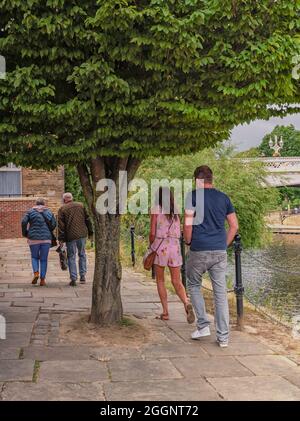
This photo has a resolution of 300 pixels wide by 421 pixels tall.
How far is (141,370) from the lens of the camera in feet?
17.0

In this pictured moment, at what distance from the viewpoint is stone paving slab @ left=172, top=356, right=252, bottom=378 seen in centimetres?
511

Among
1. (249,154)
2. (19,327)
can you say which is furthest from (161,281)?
(249,154)

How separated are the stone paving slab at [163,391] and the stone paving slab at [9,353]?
4.24ft

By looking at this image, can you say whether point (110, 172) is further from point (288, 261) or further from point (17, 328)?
point (288, 261)

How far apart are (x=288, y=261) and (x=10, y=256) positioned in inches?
641

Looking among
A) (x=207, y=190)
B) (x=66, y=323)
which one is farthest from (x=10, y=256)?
(x=207, y=190)

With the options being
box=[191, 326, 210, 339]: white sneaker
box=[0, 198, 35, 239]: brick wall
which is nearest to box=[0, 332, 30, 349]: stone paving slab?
box=[191, 326, 210, 339]: white sneaker

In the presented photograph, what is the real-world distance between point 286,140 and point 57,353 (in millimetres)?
95102

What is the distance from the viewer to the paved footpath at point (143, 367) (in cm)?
456

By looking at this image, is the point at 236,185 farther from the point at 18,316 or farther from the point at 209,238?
the point at 209,238

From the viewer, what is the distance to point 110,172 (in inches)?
267

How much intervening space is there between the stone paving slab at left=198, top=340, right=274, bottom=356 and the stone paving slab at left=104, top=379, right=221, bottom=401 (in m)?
1.03

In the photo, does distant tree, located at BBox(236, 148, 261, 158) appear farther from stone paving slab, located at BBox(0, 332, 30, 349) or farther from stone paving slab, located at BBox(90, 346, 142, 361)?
stone paving slab, located at BBox(90, 346, 142, 361)

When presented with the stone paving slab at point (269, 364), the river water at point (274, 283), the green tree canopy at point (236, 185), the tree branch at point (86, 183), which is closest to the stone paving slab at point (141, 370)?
the stone paving slab at point (269, 364)
